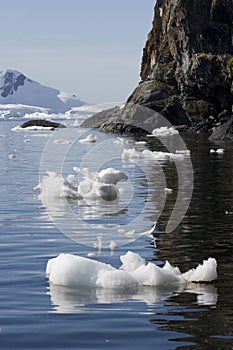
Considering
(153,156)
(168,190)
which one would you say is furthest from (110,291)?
(153,156)

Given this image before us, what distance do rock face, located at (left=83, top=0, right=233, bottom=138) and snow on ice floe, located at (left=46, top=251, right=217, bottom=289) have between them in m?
52.0

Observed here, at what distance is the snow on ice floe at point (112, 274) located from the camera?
33.1ft

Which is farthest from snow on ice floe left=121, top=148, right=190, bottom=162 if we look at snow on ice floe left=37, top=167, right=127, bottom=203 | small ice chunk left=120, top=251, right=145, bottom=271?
small ice chunk left=120, top=251, right=145, bottom=271

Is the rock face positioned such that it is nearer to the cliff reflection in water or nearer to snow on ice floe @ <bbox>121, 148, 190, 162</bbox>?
snow on ice floe @ <bbox>121, 148, 190, 162</bbox>

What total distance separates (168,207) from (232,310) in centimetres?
1029

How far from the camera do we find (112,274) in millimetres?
10086

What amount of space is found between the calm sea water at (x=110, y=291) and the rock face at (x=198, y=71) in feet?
135

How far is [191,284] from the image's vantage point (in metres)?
10.5

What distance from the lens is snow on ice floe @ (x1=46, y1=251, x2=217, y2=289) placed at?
397 inches

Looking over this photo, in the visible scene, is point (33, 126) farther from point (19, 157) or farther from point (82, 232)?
point (82, 232)

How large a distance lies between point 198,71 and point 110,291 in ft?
188

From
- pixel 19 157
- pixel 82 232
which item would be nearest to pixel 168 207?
pixel 82 232

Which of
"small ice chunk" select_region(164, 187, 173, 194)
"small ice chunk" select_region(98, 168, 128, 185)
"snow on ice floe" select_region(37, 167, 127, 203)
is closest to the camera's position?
"snow on ice floe" select_region(37, 167, 127, 203)

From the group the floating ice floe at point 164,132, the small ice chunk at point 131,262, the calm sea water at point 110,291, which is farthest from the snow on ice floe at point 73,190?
the floating ice floe at point 164,132
